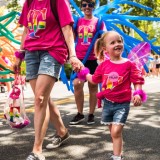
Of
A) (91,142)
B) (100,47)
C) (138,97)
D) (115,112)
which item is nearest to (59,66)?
(100,47)

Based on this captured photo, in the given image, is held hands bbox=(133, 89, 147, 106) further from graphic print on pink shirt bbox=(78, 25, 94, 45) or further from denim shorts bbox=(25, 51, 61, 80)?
graphic print on pink shirt bbox=(78, 25, 94, 45)

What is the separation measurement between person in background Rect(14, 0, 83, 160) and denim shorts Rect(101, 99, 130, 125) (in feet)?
1.47

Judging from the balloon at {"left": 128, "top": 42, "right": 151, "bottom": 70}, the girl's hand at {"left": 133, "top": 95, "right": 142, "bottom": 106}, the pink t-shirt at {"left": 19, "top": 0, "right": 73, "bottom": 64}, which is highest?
the pink t-shirt at {"left": 19, "top": 0, "right": 73, "bottom": 64}

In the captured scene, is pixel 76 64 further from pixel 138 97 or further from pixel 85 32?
pixel 85 32

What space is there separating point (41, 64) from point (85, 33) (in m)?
1.89

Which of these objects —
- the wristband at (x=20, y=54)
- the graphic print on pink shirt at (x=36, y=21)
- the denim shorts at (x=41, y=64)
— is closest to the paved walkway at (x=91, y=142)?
the denim shorts at (x=41, y=64)

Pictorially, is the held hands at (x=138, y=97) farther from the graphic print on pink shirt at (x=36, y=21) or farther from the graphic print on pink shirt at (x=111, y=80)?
the graphic print on pink shirt at (x=36, y=21)

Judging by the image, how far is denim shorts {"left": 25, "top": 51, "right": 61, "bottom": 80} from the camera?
3.40 m

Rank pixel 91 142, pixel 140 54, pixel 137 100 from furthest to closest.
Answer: pixel 91 142
pixel 140 54
pixel 137 100

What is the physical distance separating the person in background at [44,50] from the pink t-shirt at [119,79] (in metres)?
0.28

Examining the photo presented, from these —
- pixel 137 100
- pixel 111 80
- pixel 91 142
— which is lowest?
pixel 91 142

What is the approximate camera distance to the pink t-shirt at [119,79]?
333 centimetres

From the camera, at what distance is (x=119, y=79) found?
11.0ft

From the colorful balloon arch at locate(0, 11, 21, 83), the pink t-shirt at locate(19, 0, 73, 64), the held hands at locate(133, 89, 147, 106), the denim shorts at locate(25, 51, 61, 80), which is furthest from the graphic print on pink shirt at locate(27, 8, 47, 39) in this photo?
the colorful balloon arch at locate(0, 11, 21, 83)
